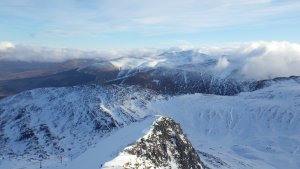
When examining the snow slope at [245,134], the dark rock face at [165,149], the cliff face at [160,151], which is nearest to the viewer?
the cliff face at [160,151]

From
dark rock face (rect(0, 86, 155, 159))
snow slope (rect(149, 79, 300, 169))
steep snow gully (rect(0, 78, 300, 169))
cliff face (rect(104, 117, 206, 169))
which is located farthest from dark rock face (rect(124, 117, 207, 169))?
snow slope (rect(149, 79, 300, 169))

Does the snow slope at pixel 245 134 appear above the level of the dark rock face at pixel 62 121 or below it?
below

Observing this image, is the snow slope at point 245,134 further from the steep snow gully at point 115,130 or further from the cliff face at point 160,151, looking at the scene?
the cliff face at point 160,151

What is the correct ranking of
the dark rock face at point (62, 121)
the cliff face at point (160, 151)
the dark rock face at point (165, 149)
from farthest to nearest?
the dark rock face at point (62, 121)
the dark rock face at point (165, 149)
the cliff face at point (160, 151)

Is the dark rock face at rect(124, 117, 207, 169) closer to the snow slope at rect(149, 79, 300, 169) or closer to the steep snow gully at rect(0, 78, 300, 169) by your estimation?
the steep snow gully at rect(0, 78, 300, 169)

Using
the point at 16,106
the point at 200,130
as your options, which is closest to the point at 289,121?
the point at 200,130

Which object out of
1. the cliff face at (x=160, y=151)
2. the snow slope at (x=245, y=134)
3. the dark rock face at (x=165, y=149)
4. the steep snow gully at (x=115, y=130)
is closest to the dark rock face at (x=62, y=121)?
the steep snow gully at (x=115, y=130)

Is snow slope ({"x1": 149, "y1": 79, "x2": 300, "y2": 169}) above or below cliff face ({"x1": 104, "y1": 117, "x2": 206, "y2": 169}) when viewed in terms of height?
below
